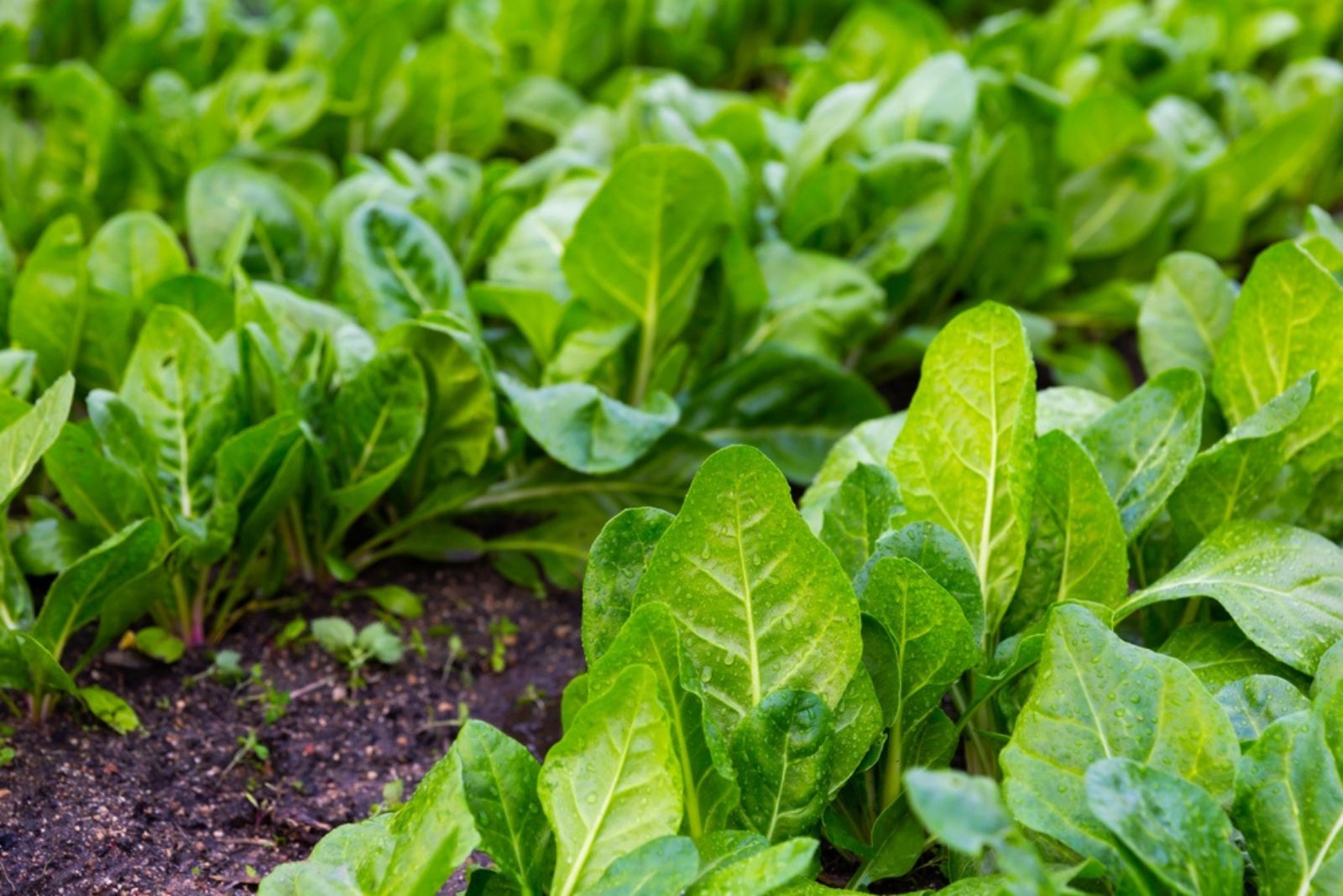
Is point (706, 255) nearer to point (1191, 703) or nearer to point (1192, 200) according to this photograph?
point (1191, 703)

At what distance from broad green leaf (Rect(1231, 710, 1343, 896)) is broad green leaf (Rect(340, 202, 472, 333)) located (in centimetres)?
131

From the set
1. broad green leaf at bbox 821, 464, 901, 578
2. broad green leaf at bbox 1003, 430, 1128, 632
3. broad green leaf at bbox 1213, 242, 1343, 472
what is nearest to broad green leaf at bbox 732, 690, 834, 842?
broad green leaf at bbox 821, 464, 901, 578

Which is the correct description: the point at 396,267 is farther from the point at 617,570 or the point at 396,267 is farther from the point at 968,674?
the point at 968,674

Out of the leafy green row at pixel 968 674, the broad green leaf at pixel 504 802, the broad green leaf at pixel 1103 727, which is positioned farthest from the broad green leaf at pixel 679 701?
the broad green leaf at pixel 1103 727

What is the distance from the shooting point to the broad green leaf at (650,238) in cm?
205

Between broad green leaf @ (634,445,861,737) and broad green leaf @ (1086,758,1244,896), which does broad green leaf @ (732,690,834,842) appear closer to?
broad green leaf @ (634,445,861,737)

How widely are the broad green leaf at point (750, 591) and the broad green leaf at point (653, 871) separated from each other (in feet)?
0.67

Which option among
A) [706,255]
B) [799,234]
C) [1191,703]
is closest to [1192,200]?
[799,234]

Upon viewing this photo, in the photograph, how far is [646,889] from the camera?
121 cm

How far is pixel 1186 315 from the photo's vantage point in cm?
206

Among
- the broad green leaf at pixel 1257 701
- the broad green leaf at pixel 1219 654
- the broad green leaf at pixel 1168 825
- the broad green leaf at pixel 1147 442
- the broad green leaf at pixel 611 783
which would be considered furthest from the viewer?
the broad green leaf at pixel 1147 442

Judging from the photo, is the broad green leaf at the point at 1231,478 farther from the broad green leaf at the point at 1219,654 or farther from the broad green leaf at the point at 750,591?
the broad green leaf at the point at 750,591

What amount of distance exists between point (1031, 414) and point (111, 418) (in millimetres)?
1178

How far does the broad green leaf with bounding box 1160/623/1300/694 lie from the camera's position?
5.08 ft
